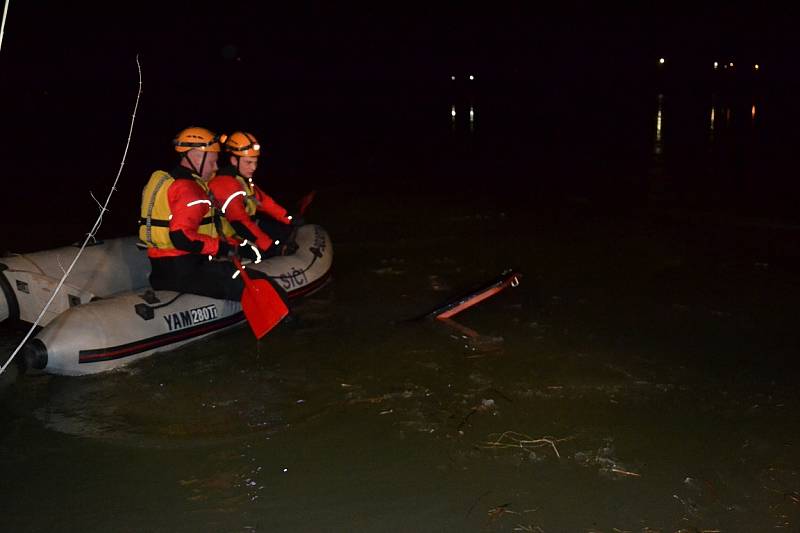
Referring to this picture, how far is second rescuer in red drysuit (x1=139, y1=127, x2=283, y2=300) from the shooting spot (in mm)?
5684

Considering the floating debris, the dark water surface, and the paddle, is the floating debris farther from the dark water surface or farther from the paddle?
the paddle

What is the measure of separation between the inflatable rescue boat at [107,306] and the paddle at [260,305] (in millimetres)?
348

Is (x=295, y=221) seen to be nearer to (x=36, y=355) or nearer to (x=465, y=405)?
(x=36, y=355)

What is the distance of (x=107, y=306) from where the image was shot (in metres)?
5.62

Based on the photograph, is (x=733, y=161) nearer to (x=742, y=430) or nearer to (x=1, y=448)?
(x=742, y=430)

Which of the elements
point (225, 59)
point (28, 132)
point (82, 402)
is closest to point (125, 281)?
point (82, 402)

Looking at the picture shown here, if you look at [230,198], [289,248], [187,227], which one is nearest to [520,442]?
[187,227]

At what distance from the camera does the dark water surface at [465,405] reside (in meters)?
3.88

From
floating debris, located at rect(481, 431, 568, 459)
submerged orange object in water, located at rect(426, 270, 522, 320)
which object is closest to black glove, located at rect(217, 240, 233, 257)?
submerged orange object in water, located at rect(426, 270, 522, 320)

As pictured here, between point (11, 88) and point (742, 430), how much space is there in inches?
2044

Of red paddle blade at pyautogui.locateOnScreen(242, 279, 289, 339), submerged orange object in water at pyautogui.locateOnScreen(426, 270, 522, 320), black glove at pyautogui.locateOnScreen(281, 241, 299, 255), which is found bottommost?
submerged orange object in water at pyautogui.locateOnScreen(426, 270, 522, 320)

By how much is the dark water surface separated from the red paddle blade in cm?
23

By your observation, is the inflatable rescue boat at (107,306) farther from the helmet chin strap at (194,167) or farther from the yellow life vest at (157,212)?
the helmet chin strap at (194,167)

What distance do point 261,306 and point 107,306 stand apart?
3.34 ft
